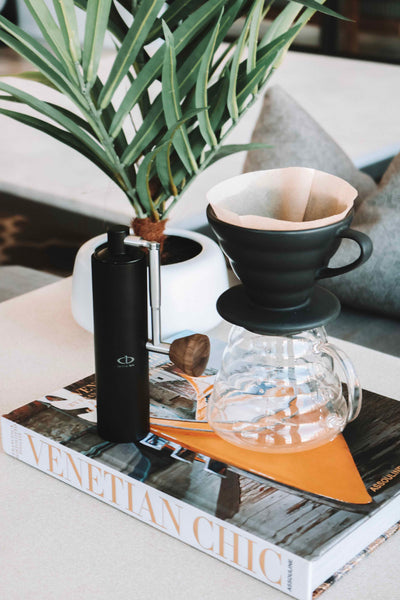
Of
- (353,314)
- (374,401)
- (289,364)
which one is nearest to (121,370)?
(289,364)

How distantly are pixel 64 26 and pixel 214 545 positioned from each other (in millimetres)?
489

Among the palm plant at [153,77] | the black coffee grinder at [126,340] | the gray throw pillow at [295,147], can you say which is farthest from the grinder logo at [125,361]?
the gray throw pillow at [295,147]

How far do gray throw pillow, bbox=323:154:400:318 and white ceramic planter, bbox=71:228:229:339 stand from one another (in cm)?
34

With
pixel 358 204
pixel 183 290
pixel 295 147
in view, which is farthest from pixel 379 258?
pixel 183 290

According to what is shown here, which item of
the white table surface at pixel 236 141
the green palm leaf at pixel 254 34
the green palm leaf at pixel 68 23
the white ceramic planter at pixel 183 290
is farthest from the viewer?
the white table surface at pixel 236 141

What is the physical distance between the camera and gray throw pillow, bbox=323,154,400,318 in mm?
1269

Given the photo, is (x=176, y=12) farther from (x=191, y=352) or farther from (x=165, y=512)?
(x=165, y=512)

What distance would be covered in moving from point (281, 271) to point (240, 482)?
18cm

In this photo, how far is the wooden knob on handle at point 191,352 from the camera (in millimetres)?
667

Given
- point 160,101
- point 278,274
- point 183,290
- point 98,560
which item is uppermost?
point 160,101

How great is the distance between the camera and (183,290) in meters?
0.97

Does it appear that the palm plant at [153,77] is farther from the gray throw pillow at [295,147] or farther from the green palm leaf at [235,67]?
the gray throw pillow at [295,147]

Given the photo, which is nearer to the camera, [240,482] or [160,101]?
[240,482]

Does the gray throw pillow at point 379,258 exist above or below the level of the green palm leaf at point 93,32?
below
